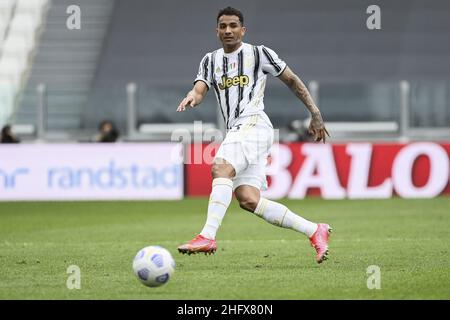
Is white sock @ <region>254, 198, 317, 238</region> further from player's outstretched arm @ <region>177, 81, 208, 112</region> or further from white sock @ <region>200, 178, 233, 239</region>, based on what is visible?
player's outstretched arm @ <region>177, 81, 208, 112</region>

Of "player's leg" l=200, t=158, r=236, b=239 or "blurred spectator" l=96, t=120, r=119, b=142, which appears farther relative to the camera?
"blurred spectator" l=96, t=120, r=119, b=142

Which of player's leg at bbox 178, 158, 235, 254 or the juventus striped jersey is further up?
the juventus striped jersey

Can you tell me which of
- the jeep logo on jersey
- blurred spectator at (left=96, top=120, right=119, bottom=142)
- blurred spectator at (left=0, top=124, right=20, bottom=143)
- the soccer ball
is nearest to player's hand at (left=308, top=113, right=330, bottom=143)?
the jeep logo on jersey

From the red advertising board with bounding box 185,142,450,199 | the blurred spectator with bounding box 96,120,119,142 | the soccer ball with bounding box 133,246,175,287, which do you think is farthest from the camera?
the blurred spectator with bounding box 96,120,119,142

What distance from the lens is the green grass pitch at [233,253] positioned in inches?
301

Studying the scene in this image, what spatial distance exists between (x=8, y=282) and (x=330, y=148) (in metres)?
12.2

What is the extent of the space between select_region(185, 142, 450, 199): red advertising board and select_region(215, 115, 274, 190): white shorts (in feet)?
34.5

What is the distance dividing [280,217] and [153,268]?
173cm

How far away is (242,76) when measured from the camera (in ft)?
29.9

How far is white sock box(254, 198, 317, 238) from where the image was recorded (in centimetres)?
903

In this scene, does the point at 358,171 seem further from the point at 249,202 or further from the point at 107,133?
the point at 249,202

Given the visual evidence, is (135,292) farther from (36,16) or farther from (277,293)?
(36,16)

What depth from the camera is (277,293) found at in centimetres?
741
